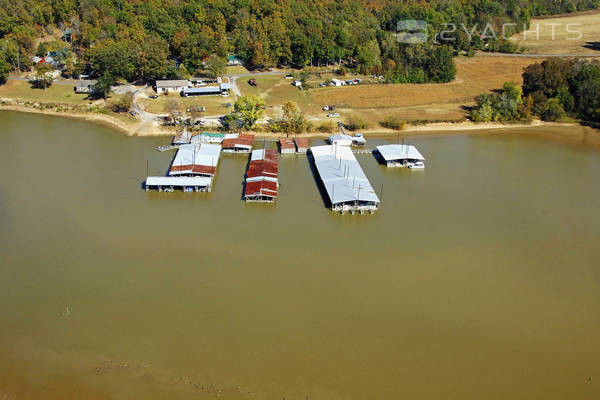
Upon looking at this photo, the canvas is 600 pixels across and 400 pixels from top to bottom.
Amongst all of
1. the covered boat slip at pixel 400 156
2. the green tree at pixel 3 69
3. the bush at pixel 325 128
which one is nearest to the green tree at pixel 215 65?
the bush at pixel 325 128

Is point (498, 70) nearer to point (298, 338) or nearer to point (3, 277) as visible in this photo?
point (298, 338)

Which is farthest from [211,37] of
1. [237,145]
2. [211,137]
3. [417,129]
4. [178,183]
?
[178,183]

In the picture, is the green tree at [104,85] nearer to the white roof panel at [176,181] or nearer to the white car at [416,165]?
the white roof panel at [176,181]

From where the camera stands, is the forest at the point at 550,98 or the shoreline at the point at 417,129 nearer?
the shoreline at the point at 417,129

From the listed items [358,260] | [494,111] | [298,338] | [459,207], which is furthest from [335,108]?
[298,338]

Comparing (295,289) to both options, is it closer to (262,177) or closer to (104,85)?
(262,177)

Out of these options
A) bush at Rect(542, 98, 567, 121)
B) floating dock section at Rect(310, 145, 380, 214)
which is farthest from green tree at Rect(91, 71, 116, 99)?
bush at Rect(542, 98, 567, 121)
